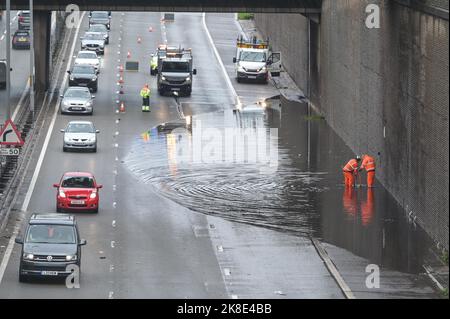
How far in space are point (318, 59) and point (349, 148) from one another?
47.2 feet

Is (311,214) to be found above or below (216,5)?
below

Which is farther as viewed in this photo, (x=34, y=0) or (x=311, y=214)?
(x=34, y=0)

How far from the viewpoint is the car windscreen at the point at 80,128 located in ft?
221

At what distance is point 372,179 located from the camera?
192 feet

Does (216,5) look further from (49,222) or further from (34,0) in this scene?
(49,222)

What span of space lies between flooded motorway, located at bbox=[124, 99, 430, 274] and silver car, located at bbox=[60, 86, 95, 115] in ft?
14.3

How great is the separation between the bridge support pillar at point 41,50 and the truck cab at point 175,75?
22.6 feet

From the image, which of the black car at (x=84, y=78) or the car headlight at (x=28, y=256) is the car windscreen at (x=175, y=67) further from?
the car headlight at (x=28, y=256)

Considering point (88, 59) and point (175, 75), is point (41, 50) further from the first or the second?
point (88, 59)

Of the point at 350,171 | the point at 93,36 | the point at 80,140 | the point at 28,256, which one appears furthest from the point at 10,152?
the point at 93,36

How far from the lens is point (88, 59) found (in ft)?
310

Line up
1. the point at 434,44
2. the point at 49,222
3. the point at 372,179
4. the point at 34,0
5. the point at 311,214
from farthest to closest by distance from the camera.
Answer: the point at 34,0 → the point at 372,179 → the point at 311,214 → the point at 434,44 → the point at 49,222

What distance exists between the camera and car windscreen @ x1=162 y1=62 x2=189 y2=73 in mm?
87812

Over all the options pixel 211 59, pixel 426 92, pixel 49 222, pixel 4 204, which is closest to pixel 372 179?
pixel 426 92
